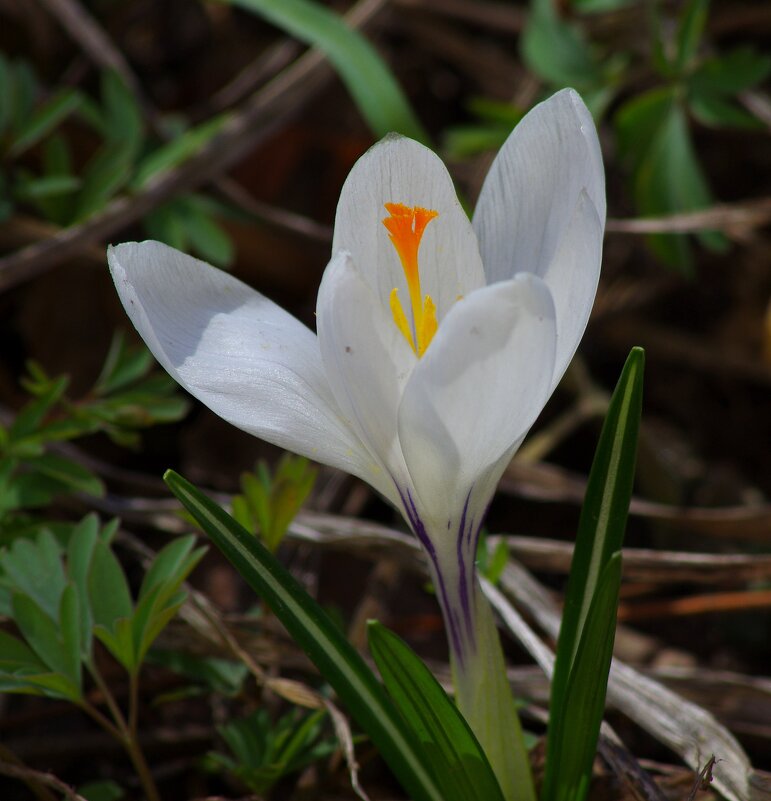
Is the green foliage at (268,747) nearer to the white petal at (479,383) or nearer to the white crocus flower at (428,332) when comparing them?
the white crocus flower at (428,332)

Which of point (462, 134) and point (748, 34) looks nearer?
point (462, 134)

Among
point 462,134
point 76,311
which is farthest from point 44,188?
point 462,134

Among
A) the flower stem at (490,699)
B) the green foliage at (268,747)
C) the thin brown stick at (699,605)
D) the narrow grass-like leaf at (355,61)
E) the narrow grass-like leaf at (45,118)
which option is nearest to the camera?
the flower stem at (490,699)

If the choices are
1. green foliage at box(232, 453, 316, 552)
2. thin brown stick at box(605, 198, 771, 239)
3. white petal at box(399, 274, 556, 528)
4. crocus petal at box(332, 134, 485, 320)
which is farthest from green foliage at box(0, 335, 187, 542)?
thin brown stick at box(605, 198, 771, 239)

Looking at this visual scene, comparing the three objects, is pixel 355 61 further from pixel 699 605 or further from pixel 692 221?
pixel 699 605

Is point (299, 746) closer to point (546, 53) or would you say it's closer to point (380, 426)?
point (380, 426)

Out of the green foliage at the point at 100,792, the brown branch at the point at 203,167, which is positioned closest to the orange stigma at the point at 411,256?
the green foliage at the point at 100,792

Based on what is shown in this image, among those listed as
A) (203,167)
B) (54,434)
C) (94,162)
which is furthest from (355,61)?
(54,434)
